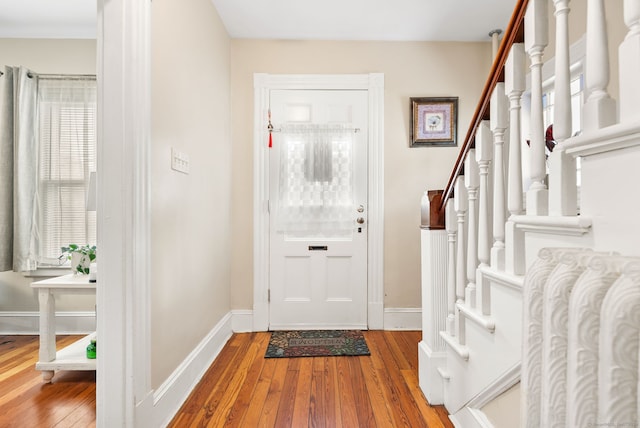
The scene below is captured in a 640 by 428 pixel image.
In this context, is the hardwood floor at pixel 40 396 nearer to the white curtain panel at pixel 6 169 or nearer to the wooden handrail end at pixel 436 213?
the white curtain panel at pixel 6 169

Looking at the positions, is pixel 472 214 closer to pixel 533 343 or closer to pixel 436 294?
pixel 436 294

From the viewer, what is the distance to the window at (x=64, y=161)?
2816 mm

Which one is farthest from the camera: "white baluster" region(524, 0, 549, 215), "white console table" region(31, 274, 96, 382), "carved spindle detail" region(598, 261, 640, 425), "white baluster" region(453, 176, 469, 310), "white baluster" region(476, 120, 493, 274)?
"white console table" region(31, 274, 96, 382)

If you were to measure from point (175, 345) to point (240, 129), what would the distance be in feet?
→ 6.14

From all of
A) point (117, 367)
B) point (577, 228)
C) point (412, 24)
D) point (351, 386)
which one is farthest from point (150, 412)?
point (412, 24)

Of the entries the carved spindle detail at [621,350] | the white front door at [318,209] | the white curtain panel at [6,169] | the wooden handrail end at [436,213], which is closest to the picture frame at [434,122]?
the white front door at [318,209]

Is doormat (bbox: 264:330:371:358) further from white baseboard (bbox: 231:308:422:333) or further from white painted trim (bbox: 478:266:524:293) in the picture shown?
white painted trim (bbox: 478:266:524:293)

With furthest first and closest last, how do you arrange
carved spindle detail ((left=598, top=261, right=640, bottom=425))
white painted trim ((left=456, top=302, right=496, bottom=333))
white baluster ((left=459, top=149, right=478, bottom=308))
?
white baluster ((left=459, top=149, right=478, bottom=308)), white painted trim ((left=456, top=302, right=496, bottom=333)), carved spindle detail ((left=598, top=261, right=640, bottom=425))

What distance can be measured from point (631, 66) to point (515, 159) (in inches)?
16.5

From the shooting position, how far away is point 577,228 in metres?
0.82

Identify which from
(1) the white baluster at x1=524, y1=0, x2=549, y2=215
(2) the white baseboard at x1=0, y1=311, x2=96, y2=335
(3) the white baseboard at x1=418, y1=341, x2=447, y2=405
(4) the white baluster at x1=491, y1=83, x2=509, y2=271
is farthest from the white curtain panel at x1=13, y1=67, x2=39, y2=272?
(1) the white baluster at x1=524, y1=0, x2=549, y2=215

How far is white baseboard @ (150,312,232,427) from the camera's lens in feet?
5.08

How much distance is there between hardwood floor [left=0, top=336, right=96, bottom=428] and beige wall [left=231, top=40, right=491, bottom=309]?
1226mm

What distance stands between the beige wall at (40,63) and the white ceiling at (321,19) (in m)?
0.07
